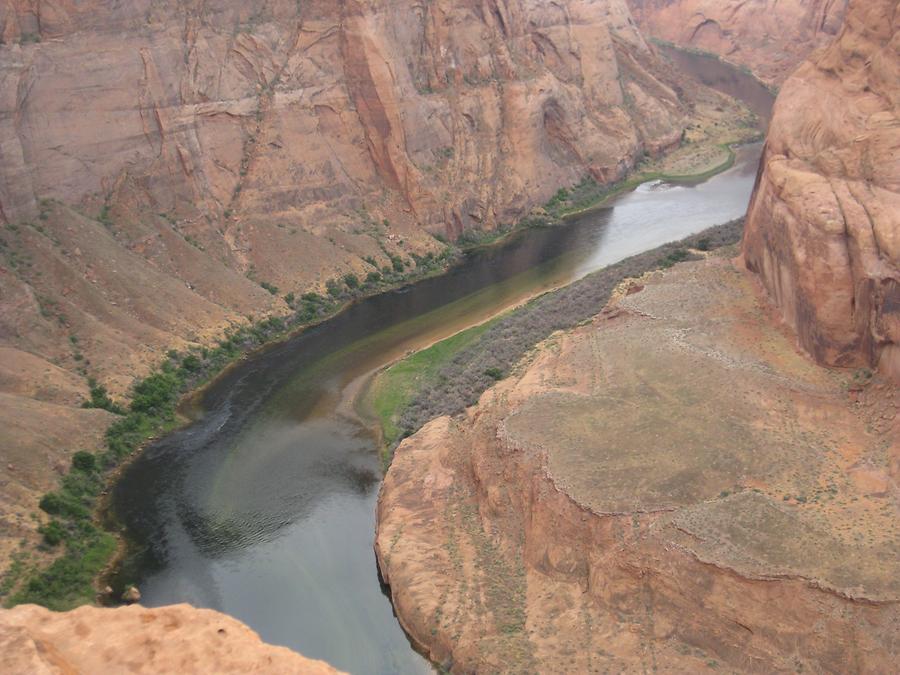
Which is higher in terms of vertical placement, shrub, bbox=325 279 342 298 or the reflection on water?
shrub, bbox=325 279 342 298

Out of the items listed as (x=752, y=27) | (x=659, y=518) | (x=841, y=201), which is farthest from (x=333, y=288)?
(x=752, y=27)

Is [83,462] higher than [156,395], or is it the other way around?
[83,462]

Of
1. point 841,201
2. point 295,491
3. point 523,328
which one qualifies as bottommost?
point 295,491

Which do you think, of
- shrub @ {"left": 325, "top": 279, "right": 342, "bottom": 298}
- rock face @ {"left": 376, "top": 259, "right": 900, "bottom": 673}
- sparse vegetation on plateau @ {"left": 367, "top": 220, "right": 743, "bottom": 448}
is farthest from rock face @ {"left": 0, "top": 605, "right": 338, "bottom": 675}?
shrub @ {"left": 325, "top": 279, "right": 342, "bottom": 298}

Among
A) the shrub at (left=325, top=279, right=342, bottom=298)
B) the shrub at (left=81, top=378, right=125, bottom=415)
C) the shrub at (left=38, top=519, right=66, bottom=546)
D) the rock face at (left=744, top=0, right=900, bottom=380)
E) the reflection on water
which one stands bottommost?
the reflection on water

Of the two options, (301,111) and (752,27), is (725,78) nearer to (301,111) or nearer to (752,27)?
(752,27)

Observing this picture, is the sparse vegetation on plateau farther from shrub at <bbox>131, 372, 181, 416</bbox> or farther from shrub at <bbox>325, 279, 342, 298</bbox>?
shrub at <bbox>131, 372, 181, 416</bbox>

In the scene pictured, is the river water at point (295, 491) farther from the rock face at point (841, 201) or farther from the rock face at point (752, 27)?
the rock face at point (752, 27)
